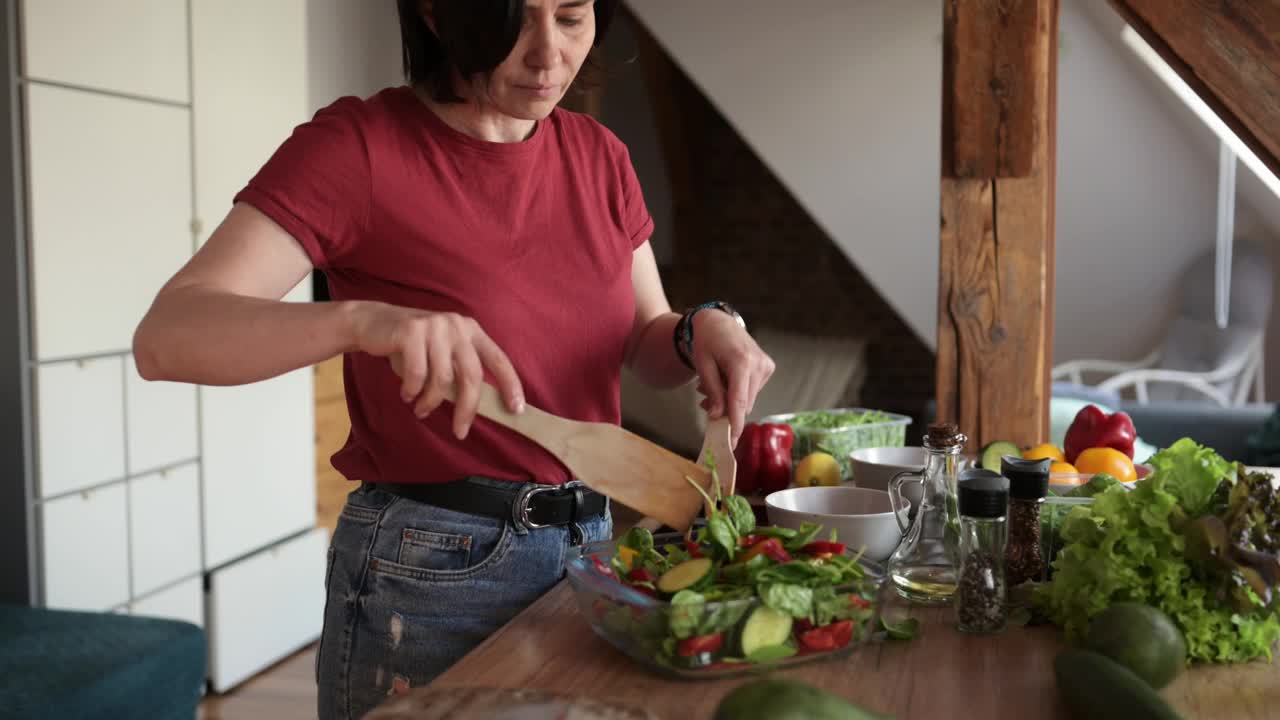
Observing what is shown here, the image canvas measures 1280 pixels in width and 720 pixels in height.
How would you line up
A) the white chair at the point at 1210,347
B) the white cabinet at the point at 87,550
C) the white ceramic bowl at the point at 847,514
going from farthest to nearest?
the white chair at the point at 1210,347
the white cabinet at the point at 87,550
the white ceramic bowl at the point at 847,514

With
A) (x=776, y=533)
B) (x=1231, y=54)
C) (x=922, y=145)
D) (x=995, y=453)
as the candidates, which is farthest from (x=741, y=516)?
(x=922, y=145)

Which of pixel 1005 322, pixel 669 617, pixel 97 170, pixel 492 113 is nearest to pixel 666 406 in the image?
pixel 97 170

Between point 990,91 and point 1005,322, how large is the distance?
0.41 m

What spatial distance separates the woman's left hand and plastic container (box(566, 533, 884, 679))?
255 mm

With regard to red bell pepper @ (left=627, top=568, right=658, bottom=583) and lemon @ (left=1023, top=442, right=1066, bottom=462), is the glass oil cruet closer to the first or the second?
red bell pepper @ (left=627, top=568, right=658, bottom=583)

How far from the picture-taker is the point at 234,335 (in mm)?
999

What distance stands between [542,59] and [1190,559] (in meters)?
0.78

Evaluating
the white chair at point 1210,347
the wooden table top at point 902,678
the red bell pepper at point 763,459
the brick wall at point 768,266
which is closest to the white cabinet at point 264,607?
the red bell pepper at point 763,459

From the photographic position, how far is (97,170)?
290cm

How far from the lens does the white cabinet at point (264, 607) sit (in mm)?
3385

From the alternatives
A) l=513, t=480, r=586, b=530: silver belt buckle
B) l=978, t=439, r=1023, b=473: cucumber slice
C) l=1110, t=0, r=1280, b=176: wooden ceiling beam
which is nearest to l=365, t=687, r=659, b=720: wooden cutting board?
l=513, t=480, r=586, b=530: silver belt buckle

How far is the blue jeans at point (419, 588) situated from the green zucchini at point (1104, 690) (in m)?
0.55

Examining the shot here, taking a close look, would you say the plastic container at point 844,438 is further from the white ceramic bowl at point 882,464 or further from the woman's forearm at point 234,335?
the woman's forearm at point 234,335

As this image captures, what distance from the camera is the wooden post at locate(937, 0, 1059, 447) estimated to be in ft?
6.59
